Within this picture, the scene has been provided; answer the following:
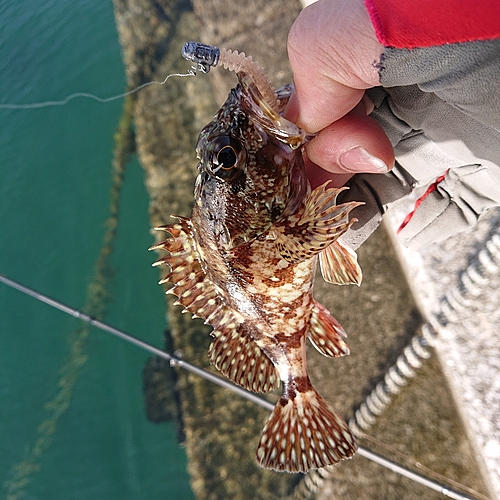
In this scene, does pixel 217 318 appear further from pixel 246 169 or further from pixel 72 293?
pixel 72 293

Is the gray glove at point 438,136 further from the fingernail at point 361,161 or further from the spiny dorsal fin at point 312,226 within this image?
the spiny dorsal fin at point 312,226

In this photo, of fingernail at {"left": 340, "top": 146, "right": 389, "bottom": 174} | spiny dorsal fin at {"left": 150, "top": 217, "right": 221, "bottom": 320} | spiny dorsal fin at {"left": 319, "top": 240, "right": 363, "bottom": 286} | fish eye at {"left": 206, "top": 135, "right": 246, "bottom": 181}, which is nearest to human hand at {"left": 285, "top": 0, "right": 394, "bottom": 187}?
fingernail at {"left": 340, "top": 146, "right": 389, "bottom": 174}

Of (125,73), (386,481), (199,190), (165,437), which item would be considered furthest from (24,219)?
(386,481)

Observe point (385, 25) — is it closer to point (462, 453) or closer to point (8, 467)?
point (462, 453)

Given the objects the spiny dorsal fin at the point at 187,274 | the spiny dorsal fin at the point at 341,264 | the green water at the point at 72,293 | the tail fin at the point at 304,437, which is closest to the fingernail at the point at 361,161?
the spiny dorsal fin at the point at 341,264

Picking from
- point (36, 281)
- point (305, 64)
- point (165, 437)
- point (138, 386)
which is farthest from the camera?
point (36, 281)

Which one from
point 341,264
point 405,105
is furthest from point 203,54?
point 341,264

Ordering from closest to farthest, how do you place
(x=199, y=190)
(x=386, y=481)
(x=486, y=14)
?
(x=486, y=14) → (x=199, y=190) → (x=386, y=481)

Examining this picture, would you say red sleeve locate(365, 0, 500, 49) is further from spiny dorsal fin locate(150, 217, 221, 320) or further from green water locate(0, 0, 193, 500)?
green water locate(0, 0, 193, 500)
